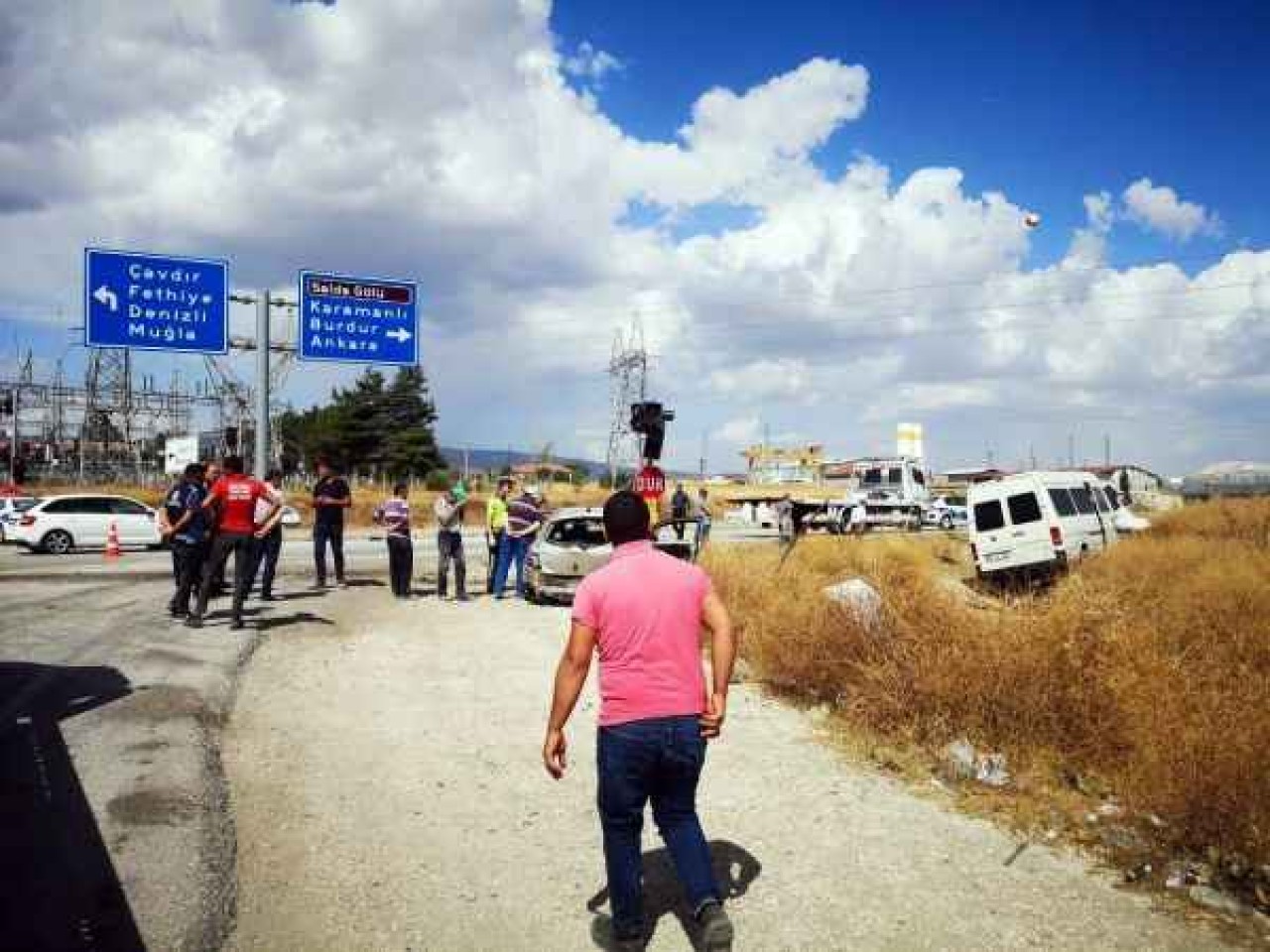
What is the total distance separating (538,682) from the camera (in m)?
8.23

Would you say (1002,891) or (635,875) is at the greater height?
(635,875)

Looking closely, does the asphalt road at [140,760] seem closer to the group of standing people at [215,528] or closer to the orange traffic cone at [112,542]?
the group of standing people at [215,528]

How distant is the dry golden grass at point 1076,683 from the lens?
437 cm

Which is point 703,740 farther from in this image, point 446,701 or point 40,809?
point 446,701

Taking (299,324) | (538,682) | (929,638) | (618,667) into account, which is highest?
(299,324)

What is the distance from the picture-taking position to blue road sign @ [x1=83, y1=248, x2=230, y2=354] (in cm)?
1675

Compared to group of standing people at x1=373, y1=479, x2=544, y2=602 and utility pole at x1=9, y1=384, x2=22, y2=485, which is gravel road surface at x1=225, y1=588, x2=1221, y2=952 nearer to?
group of standing people at x1=373, y1=479, x2=544, y2=602

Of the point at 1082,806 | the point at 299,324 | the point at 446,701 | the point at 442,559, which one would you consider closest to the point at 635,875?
the point at 1082,806

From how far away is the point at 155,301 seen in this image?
17188 millimetres

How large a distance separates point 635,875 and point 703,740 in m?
0.58

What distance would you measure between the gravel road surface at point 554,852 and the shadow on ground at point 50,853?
528 millimetres

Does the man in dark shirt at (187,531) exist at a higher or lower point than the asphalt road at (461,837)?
higher

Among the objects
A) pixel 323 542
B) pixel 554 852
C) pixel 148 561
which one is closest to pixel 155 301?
pixel 148 561

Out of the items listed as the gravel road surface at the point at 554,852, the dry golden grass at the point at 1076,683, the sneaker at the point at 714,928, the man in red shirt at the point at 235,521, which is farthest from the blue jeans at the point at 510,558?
the sneaker at the point at 714,928
